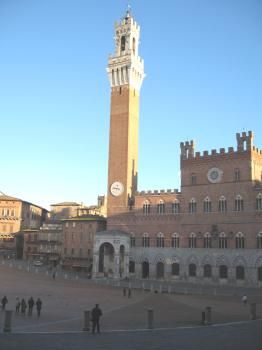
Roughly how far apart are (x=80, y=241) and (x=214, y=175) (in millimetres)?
26991

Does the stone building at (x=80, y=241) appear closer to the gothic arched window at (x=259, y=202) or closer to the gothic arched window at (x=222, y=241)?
the gothic arched window at (x=222, y=241)

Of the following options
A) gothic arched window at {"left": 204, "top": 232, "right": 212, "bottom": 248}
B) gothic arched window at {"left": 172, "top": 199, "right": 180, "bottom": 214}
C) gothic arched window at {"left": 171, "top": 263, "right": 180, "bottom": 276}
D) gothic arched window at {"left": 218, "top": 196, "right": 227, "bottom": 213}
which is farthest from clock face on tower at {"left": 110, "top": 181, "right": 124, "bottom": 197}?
gothic arched window at {"left": 218, "top": 196, "right": 227, "bottom": 213}

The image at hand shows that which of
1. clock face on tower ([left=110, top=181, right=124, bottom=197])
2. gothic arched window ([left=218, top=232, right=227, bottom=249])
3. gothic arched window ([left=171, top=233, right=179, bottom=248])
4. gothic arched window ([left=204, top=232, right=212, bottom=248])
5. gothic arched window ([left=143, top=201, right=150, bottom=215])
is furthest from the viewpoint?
clock face on tower ([left=110, top=181, right=124, bottom=197])

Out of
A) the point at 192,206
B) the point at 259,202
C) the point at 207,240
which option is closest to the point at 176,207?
the point at 192,206

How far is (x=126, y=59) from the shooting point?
73125mm

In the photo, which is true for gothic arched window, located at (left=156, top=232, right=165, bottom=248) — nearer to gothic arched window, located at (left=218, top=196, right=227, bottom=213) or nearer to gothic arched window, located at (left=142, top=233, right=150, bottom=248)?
gothic arched window, located at (left=142, top=233, right=150, bottom=248)

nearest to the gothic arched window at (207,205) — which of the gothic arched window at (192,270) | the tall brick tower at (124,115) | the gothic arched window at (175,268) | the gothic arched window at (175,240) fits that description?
the gothic arched window at (175,240)

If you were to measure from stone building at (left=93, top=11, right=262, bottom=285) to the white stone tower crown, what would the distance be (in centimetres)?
17

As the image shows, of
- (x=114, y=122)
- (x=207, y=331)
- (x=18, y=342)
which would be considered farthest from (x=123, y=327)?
(x=114, y=122)

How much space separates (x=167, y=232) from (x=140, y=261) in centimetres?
618

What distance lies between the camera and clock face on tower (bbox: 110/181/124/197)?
69188 millimetres

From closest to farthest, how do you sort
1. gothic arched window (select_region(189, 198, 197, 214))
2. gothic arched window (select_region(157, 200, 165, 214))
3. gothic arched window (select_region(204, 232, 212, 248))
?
gothic arched window (select_region(204, 232, 212, 248)) < gothic arched window (select_region(189, 198, 197, 214)) < gothic arched window (select_region(157, 200, 165, 214))

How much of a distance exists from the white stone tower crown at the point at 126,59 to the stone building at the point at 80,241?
23275 millimetres

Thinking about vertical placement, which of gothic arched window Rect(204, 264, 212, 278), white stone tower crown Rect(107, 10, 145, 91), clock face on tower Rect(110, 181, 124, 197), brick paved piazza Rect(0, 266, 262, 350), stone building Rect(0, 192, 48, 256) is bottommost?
brick paved piazza Rect(0, 266, 262, 350)
